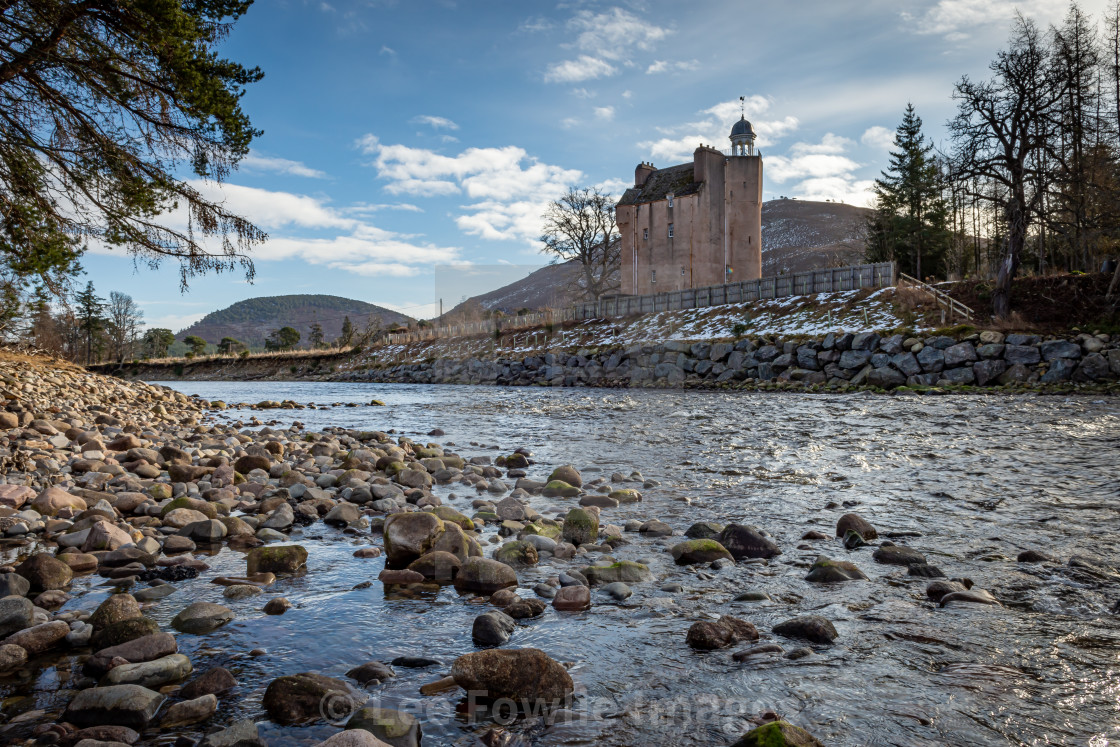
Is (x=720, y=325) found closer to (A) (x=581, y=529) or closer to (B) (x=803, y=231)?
(A) (x=581, y=529)

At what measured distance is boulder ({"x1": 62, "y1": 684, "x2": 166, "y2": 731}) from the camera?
2.35 metres

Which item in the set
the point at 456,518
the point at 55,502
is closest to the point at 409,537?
the point at 456,518

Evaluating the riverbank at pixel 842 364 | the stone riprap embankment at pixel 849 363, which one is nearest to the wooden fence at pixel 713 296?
the riverbank at pixel 842 364

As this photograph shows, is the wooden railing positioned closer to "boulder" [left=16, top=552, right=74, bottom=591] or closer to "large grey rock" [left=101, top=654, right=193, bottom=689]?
"large grey rock" [left=101, top=654, right=193, bottom=689]

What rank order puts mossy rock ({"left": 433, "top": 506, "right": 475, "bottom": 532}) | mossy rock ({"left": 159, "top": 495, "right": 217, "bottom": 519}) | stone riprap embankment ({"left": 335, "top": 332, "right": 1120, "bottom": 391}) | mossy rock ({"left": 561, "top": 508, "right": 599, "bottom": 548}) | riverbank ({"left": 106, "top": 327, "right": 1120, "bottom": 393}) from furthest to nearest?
stone riprap embankment ({"left": 335, "top": 332, "right": 1120, "bottom": 391}) < riverbank ({"left": 106, "top": 327, "right": 1120, "bottom": 393}) < mossy rock ({"left": 159, "top": 495, "right": 217, "bottom": 519}) < mossy rock ({"left": 433, "top": 506, "right": 475, "bottom": 532}) < mossy rock ({"left": 561, "top": 508, "right": 599, "bottom": 548})

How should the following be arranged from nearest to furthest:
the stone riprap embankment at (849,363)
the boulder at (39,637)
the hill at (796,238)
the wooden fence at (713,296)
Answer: the boulder at (39,637)
the stone riprap embankment at (849,363)
the wooden fence at (713,296)
the hill at (796,238)

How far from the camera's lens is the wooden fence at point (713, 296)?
101ft

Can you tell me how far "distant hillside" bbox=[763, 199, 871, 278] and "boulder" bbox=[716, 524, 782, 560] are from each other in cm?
11715

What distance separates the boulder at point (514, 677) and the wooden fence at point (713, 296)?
3202cm

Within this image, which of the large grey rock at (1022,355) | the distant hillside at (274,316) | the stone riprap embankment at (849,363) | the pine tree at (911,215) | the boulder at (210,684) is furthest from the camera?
the distant hillside at (274,316)

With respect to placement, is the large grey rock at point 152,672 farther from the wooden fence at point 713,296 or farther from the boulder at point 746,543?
the wooden fence at point 713,296

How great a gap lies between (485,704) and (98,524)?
3.90 m

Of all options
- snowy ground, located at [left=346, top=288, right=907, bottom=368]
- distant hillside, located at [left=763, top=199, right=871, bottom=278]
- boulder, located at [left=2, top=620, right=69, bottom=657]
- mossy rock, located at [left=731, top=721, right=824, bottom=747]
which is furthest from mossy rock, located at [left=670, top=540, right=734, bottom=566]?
distant hillside, located at [left=763, top=199, right=871, bottom=278]

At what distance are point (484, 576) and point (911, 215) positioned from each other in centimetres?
4816
